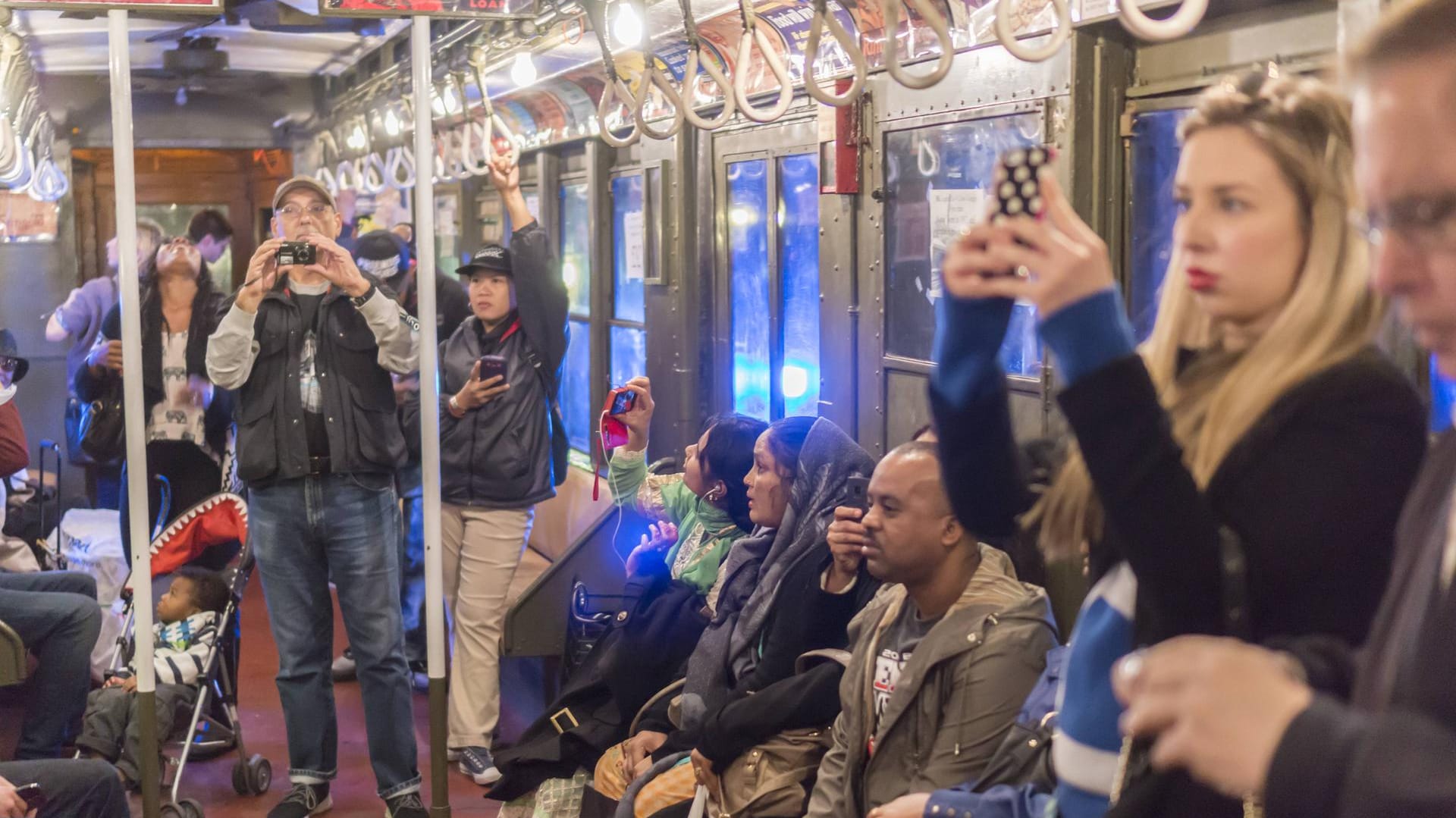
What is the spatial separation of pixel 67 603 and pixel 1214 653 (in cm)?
474

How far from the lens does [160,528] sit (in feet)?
16.9

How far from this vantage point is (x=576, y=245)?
330 inches

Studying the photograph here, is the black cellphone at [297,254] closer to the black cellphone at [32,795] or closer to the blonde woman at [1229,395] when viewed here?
the black cellphone at [32,795]

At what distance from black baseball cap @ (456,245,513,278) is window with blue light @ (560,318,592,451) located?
2.72 meters

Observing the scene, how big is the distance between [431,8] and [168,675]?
2422 mm

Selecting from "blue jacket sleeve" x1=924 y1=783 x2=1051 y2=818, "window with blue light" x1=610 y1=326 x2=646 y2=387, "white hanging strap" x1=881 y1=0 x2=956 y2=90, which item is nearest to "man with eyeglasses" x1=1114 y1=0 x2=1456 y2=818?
"white hanging strap" x1=881 y1=0 x2=956 y2=90

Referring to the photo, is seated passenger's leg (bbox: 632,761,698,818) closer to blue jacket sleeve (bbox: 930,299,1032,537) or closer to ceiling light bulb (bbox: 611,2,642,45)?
ceiling light bulb (bbox: 611,2,642,45)

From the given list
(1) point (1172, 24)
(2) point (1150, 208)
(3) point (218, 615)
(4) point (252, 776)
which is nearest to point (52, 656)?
(3) point (218, 615)

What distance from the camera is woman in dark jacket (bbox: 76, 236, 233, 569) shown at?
5602 millimetres

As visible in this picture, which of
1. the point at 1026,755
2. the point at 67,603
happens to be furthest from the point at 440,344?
the point at 1026,755

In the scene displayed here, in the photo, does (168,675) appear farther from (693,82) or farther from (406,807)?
(693,82)

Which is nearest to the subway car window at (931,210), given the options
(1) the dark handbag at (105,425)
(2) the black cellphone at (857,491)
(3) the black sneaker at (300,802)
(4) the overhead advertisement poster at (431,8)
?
(2) the black cellphone at (857,491)

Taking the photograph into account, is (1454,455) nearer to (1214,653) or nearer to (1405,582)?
(1405,582)

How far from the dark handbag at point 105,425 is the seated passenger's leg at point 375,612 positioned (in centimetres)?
200
